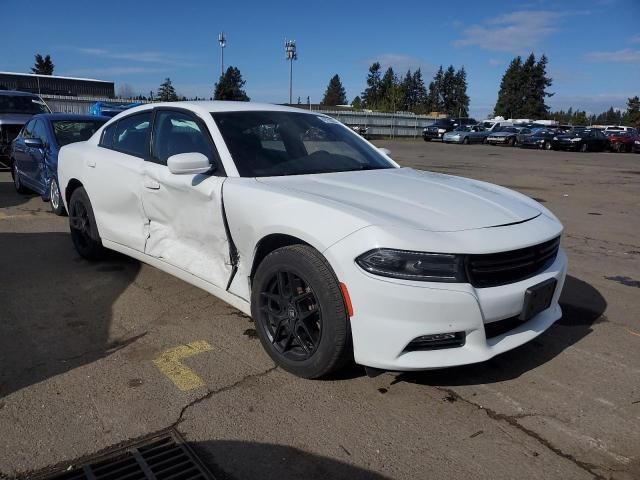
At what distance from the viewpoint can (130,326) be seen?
12.7 ft

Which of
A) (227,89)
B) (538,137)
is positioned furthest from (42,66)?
(538,137)

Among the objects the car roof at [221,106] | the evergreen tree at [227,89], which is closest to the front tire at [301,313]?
the car roof at [221,106]

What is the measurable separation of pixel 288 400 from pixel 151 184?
211 centimetres

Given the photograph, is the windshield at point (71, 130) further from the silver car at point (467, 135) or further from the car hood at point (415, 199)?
the silver car at point (467, 135)

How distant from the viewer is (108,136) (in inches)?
198

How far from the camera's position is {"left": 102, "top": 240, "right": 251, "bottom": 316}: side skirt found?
11.4ft

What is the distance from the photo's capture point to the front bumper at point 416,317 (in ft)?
8.54

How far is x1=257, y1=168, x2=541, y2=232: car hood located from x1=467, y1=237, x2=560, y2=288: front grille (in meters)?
0.19

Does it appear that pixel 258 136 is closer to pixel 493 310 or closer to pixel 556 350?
pixel 493 310

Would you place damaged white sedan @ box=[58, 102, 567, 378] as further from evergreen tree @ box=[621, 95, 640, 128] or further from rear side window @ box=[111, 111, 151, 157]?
evergreen tree @ box=[621, 95, 640, 128]

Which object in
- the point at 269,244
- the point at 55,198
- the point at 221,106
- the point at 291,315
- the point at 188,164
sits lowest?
the point at 55,198

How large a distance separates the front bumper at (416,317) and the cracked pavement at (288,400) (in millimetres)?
332

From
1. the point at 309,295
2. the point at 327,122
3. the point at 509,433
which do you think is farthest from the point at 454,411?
the point at 327,122

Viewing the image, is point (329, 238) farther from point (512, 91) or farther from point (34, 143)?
point (512, 91)
